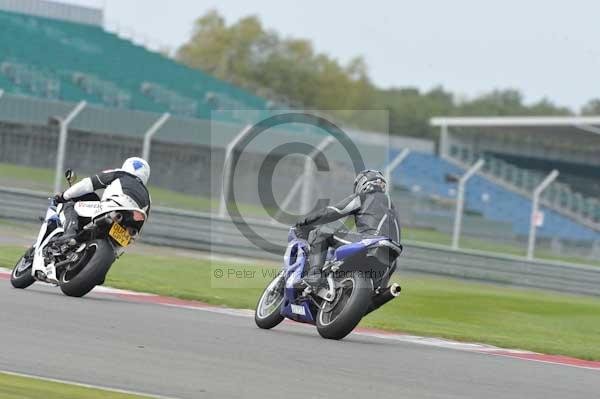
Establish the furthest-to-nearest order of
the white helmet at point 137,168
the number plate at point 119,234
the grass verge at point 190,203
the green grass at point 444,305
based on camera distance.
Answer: the grass verge at point 190,203, the green grass at point 444,305, the white helmet at point 137,168, the number plate at point 119,234

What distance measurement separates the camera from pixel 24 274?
12453 mm

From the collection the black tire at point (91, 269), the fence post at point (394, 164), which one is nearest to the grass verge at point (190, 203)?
the fence post at point (394, 164)

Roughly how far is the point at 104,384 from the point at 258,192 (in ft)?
80.8

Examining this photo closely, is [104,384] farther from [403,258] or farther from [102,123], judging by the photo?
[102,123]

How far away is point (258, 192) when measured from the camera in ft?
105

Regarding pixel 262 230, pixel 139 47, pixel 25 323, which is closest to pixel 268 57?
pixel 139 47

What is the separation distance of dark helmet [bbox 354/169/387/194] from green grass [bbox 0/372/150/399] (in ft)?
15.6

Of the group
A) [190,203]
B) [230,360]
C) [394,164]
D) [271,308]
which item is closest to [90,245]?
[271,308]

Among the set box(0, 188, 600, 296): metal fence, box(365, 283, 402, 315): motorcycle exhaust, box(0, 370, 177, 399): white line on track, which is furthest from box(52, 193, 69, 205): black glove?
box(0, 188, 600, 296): metal fence

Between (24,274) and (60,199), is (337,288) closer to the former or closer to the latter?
(60,199)

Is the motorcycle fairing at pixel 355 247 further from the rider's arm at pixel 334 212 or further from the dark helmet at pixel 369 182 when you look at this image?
the dark helmet at pixel 369 182

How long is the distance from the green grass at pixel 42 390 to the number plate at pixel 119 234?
4.70 m

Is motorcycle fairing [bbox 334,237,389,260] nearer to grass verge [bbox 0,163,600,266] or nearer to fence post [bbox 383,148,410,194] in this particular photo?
fence post [bbox 383,148,410,194]

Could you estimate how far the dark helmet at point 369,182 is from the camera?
11.4 meters
